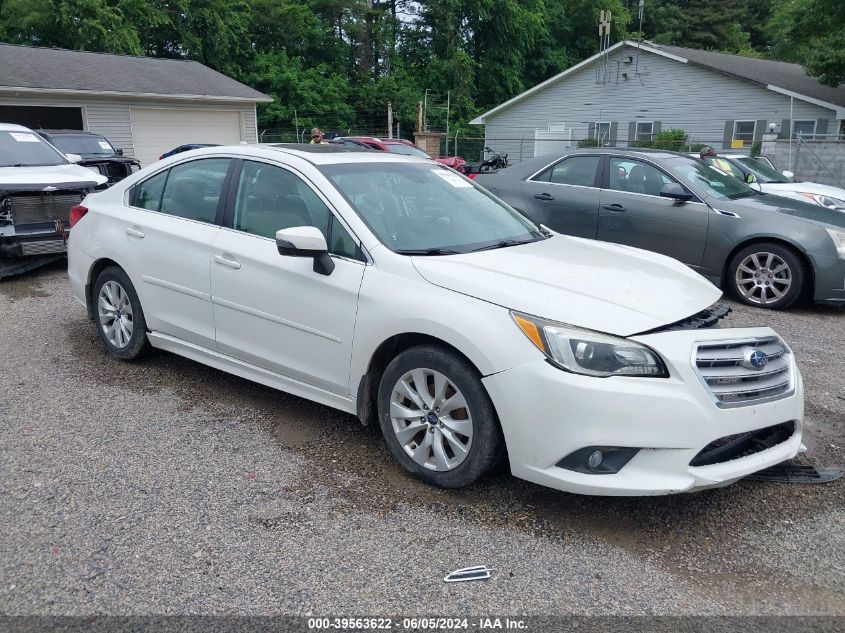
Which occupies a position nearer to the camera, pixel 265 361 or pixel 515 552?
pixel 515 552

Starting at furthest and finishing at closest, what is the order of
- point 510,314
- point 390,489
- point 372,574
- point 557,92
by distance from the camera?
point 557,92 < point 390,489 < point 510,314 < point 372,574

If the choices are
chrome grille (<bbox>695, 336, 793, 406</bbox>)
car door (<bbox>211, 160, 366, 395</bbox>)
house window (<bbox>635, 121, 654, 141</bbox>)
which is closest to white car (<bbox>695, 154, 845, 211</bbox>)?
chrome grille (<bbox>695, 336, 793, 406</bbox>)

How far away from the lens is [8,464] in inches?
153

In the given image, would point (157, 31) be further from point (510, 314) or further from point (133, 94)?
point (510, 314)

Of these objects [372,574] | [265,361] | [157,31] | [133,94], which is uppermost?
[157,31]

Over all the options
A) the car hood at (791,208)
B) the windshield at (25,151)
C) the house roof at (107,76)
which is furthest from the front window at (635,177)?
the house roof at (107,76)

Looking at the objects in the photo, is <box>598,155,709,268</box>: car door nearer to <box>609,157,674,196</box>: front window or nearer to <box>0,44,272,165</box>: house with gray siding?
<box>609,157,674,196</box>: front window

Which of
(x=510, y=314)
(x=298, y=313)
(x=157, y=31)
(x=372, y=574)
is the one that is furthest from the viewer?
(x=157, y=31)

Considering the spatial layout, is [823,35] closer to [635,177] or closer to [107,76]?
[635,177]

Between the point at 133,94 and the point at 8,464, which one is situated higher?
the point at 133,94

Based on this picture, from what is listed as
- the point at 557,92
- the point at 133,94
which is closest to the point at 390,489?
the point at 133,94

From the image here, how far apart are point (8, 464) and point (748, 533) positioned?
3732 mm

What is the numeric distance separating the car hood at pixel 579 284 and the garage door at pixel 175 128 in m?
22.6

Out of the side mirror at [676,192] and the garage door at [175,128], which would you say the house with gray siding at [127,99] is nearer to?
the garage door at [175,128]
